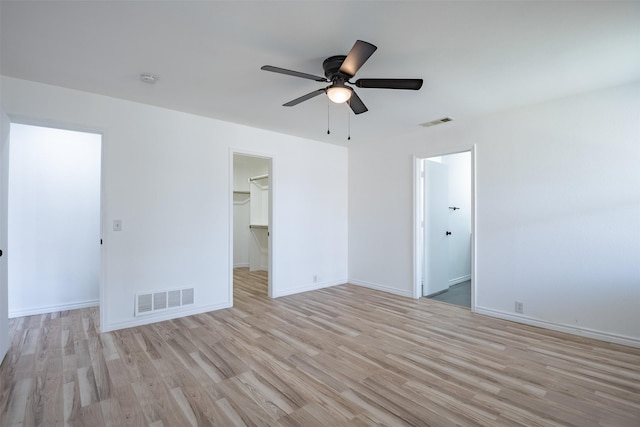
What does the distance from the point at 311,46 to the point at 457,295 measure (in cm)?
426

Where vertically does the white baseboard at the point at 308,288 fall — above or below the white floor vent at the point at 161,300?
below

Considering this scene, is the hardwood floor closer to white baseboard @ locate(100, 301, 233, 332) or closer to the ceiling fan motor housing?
white baseboard @ locate(100, 301, 233, 332)

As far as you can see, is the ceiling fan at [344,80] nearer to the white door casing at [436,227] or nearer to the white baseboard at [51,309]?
the white door casing at [436,227]

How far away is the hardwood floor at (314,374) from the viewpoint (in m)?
1.86

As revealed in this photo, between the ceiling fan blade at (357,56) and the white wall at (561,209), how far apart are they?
247cm

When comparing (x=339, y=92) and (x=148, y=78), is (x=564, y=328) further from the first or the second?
(x=148, y=78)

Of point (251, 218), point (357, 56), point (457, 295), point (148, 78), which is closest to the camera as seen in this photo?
point (357, 56)

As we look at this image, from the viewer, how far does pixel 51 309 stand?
3.87 meters

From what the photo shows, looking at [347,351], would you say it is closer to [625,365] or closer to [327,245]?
[625,365]

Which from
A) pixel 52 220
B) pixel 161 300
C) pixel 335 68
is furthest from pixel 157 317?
pixel 335 68

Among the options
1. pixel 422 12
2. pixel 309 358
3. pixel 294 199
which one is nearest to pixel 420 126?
pixel 294 199

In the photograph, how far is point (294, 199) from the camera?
482cm

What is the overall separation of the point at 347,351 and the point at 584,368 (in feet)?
6.33

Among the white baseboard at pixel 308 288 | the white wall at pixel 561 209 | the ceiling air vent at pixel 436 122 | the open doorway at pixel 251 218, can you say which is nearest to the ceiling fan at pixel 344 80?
the ceiling air vent at pixel 436 122
